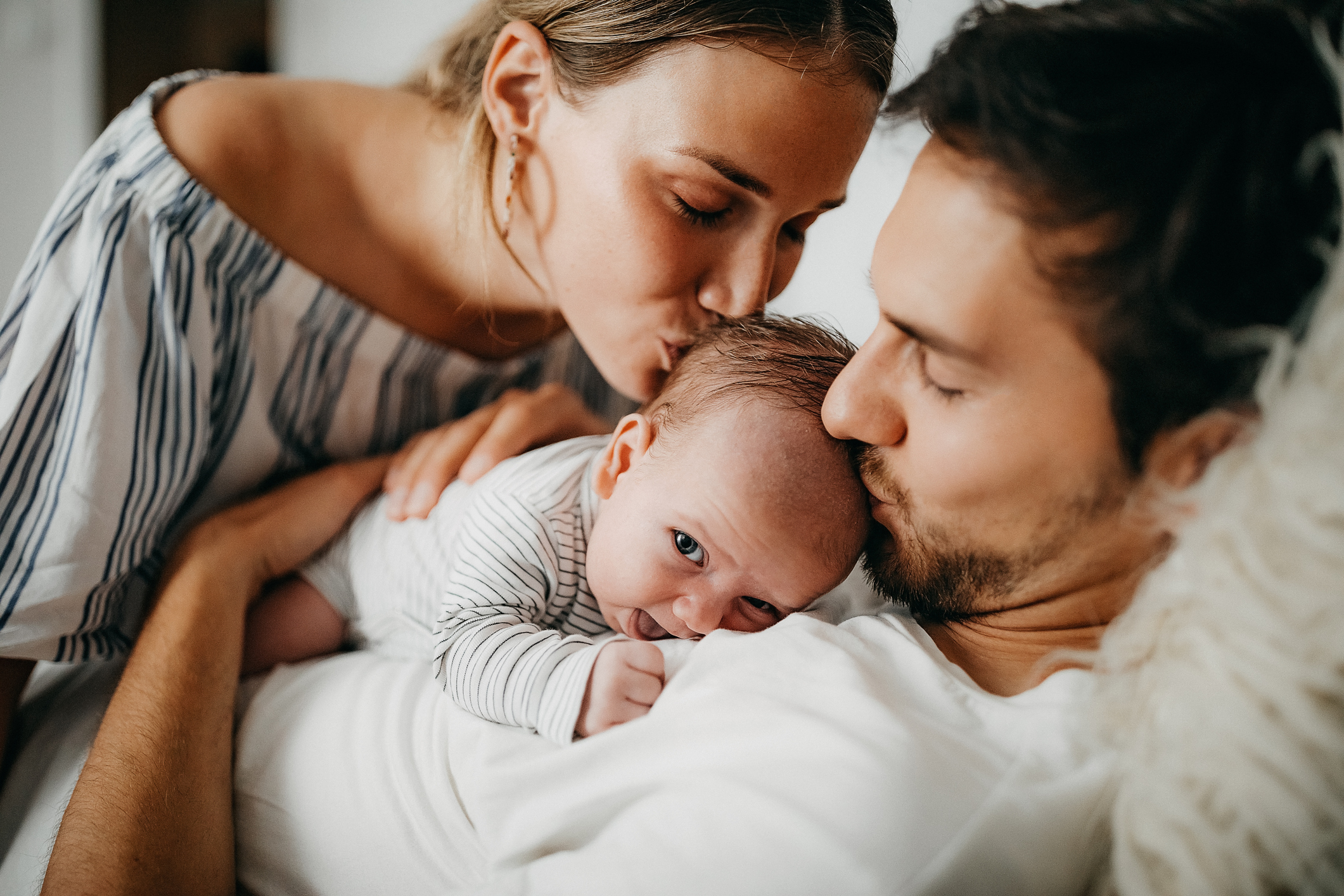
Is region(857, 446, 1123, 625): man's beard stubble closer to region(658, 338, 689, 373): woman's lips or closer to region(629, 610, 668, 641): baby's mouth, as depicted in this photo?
region(629, 610, 668, 641): baby's mouth

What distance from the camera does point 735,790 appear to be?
0.65 m

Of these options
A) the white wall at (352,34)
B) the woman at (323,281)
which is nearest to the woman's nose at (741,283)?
the woman at (323,281)

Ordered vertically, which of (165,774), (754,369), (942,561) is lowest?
(165,774)

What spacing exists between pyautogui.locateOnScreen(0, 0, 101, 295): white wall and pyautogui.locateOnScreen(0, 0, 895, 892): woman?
203 centimetres

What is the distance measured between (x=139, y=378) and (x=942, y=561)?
114 cm

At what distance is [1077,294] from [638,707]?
22.5 inches

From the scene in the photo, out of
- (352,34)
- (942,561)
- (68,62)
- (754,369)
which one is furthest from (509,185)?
(68,62)

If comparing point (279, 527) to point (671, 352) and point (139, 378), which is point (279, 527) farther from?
point (671, 352)

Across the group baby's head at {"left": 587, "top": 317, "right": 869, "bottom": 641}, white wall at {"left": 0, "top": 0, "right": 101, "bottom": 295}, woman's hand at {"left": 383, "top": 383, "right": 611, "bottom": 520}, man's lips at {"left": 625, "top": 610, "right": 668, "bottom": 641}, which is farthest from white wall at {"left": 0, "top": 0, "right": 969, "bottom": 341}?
man's lips at {"left": 625, "top": 610, "right": 668, "bottom": 641}

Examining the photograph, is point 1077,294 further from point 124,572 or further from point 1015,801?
point 124,572

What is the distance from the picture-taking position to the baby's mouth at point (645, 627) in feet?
3.26

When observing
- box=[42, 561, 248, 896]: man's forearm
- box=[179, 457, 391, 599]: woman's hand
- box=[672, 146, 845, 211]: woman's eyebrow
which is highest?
box=[672, 146, 845, 211]: woman's eyebrow

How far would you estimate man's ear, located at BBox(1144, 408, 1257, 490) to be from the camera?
65 centimetres

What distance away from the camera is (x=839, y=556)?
932 mm
